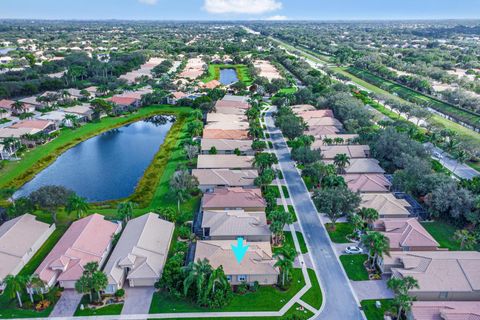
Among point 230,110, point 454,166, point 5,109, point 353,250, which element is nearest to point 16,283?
point 353,250

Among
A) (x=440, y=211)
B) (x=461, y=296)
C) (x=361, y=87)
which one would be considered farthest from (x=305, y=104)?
(x=461, y=296)

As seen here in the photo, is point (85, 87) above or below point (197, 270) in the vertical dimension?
below

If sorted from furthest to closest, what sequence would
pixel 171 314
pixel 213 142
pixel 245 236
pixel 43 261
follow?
1. pixel 213 142
2. pixel 245 236
3. pixel 43 261
4. pixel 171 314

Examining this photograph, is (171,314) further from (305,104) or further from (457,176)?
(305,104)

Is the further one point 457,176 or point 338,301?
point 457,176

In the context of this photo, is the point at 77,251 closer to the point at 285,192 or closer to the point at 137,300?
the point at 137,300

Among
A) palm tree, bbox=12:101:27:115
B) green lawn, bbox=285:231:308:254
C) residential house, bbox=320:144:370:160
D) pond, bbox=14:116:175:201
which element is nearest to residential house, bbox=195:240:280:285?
green lawn, bbox=285:231:308:254
